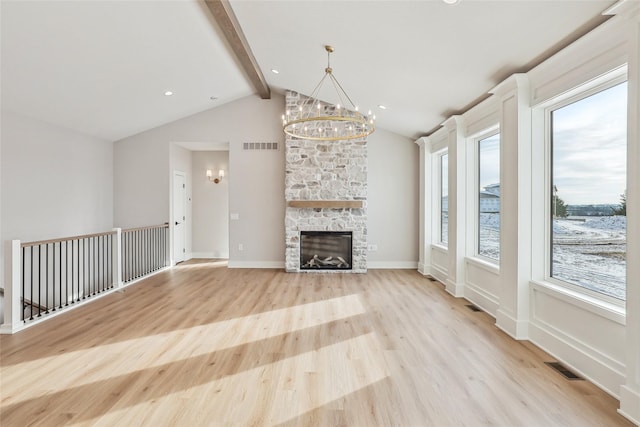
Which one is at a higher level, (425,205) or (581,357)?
(425,205)

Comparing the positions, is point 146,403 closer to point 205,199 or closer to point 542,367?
point 542,367

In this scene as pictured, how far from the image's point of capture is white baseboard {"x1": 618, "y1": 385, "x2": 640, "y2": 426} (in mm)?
2008

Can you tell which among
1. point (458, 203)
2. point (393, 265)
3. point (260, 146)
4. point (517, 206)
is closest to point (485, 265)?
point (458, 203)

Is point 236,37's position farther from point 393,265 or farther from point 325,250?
point 393,265

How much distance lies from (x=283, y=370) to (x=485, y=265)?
297cm

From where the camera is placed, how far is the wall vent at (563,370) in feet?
8.42

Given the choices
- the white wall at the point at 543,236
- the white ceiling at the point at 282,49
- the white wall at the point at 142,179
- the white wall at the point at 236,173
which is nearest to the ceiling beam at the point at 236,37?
the white ceiling at the point at 282,49

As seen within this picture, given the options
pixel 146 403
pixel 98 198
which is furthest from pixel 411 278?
pixel 98 198

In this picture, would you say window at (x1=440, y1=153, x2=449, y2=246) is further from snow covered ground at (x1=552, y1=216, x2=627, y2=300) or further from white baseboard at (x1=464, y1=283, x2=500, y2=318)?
snow covered ground at (x1=552, y1=216, x2=627, y2=300)

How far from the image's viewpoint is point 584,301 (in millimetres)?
2619

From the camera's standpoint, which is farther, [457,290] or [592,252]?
[457,290]

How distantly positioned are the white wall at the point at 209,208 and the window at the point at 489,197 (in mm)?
6009

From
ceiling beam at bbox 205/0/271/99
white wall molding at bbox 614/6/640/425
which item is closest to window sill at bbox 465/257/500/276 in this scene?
white wall molding at bbox 614/6/640/425

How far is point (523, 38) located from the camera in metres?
2.87
